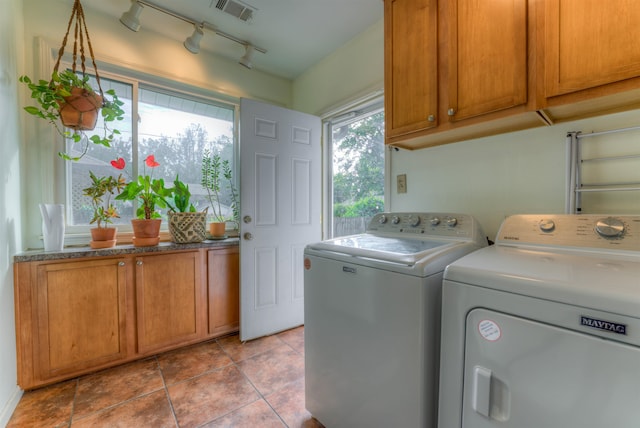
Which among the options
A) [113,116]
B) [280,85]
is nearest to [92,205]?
[113,116]

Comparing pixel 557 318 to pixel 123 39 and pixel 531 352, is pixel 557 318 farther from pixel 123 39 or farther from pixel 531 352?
pixel 123 39

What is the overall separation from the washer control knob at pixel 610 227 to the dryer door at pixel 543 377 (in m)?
0.61

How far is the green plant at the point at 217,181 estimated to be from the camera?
8.42 feet

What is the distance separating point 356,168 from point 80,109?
2.04 m

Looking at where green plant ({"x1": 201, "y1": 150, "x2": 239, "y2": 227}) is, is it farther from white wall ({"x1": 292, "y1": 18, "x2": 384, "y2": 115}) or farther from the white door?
white wall ({"x1": 292, "y1": 18, "x2": 384, "y2": 115})

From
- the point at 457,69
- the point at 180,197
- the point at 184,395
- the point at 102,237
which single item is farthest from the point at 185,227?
the point at 457,69

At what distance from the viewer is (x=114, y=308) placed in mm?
1888

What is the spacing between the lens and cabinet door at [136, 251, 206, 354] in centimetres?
199

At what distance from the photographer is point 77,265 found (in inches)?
69.4

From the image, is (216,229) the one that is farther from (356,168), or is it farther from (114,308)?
(356,168)

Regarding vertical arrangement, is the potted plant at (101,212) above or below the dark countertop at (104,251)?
above

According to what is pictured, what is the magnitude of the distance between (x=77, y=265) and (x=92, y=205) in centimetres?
57

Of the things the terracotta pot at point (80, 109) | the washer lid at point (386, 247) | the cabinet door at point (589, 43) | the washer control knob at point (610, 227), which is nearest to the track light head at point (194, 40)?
the terracotta pot at point (80, 109)

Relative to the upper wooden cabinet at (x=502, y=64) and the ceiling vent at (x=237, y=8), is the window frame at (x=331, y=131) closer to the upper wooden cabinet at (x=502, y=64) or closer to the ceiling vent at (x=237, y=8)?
the upper wooden cabinet at (x=502, y=64)
